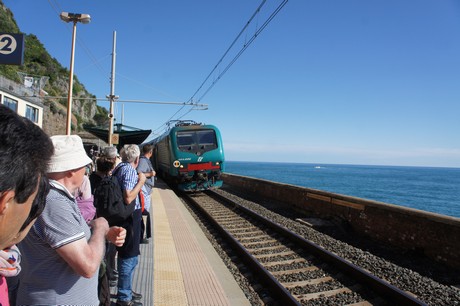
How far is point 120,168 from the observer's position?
3.63 meters

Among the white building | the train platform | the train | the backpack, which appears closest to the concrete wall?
the train platform

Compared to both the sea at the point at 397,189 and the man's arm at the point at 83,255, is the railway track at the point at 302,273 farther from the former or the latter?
the sea at the point at 397,189

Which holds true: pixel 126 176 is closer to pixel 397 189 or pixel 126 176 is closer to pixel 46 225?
pixel 46 225

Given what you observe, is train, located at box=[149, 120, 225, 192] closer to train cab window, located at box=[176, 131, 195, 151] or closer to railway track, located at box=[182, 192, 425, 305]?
train cab window, located at box=[176, 131, 195, 151]

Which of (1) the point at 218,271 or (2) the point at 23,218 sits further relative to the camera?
(1) the point at 218,271

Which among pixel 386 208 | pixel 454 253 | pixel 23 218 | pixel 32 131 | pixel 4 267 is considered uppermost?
pixel 32 131

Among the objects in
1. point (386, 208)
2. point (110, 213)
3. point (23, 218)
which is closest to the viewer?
point (23, 218)

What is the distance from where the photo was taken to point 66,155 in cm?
205

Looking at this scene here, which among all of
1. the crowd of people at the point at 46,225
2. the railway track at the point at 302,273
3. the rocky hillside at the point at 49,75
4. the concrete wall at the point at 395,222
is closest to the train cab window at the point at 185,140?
the concrete wall at the point at 395,222

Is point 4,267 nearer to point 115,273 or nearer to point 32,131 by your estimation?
point 32,131

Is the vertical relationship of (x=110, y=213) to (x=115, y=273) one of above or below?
above

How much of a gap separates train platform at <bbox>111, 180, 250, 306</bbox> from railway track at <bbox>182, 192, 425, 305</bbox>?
0.49 meters

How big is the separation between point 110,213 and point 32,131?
2.30m

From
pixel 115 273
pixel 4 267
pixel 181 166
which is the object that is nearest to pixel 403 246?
pixel 115 273
